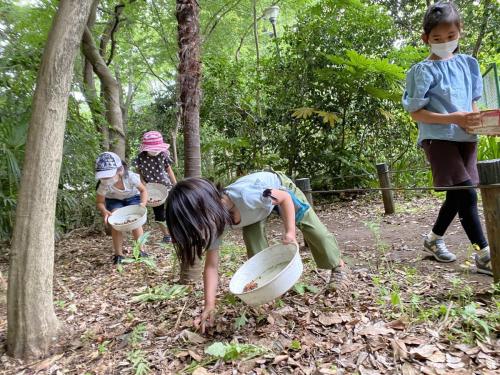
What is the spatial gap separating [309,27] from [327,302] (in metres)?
4.89

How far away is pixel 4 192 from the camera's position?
4879 mm

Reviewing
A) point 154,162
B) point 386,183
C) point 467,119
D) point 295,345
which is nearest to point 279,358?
point 295,345

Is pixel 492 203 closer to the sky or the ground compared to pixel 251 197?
closer to the ground

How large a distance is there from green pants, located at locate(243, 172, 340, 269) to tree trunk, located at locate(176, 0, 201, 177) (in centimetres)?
Result: 77

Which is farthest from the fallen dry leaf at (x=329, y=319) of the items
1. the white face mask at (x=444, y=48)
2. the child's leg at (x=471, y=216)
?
the white face mask at (x=444, y=48)

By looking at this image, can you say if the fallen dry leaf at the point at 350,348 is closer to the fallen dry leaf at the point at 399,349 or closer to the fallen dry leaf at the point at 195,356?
the fallen dry leaf at the point at 399,349

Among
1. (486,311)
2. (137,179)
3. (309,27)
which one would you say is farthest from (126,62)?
(486,311)

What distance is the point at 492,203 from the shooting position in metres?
2.23

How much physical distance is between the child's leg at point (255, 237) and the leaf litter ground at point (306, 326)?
33 centimetres

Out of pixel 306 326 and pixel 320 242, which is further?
pixel 320 242

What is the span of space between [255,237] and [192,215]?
776mm

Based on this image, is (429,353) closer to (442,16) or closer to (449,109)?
(449,109)

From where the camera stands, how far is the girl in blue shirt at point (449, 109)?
103 inches

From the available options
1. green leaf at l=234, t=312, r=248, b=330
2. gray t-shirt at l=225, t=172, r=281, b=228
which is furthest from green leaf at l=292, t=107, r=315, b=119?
green leaf at l=234, t=312, r=248, b=330
